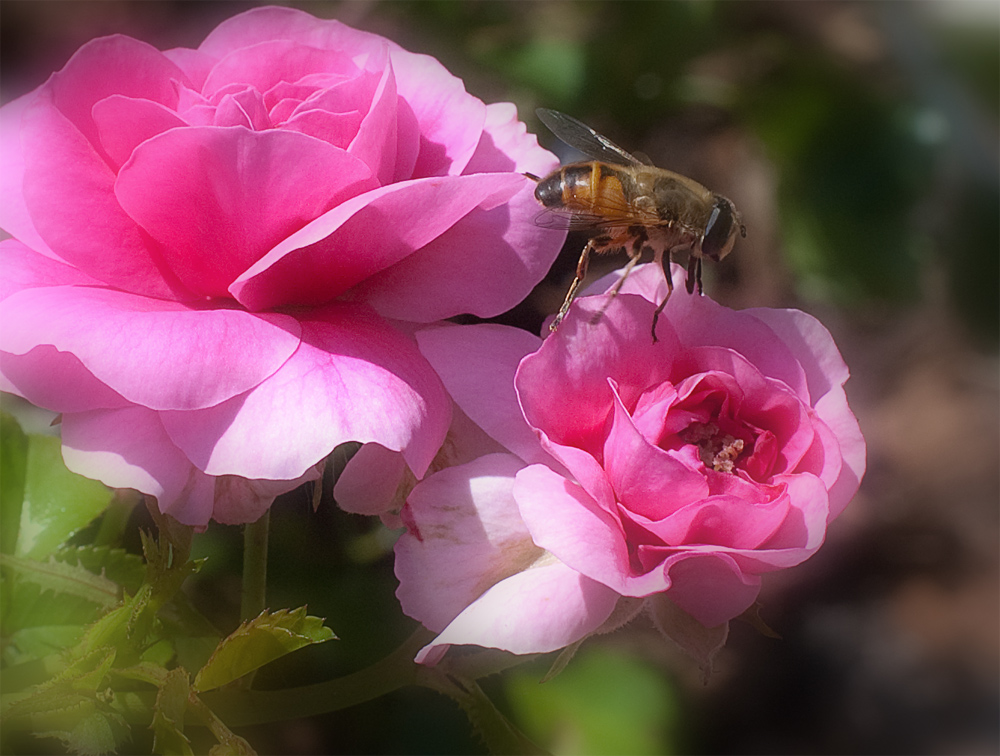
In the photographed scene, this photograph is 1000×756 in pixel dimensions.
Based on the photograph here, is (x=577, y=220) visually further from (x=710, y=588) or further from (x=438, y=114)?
(x=710, y=588)

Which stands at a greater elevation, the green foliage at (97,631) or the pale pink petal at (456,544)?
the pale pink petal at (456,544)

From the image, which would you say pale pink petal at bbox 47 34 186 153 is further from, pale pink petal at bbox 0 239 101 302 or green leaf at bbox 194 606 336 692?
green leaf at bbox 194 606 336 692

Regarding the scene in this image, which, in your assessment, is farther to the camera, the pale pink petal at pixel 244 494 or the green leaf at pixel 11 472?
the green leaf at pixel 11 472

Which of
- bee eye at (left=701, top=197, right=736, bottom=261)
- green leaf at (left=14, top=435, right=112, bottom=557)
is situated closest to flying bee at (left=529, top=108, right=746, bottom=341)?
bee eye at (left=701, top=197, right=736, bottom=261)

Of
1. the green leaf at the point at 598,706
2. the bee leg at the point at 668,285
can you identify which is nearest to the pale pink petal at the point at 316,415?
the bee leg at the point at 668,285

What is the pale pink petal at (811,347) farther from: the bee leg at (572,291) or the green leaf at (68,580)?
the green leaf at (68,580)

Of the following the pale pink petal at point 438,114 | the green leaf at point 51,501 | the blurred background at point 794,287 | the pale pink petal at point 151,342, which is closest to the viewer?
the pale pink petal at point 151,342
